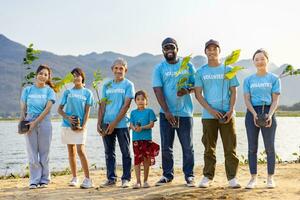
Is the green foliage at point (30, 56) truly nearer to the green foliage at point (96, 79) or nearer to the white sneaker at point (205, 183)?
the green foliage at point (96, 79)

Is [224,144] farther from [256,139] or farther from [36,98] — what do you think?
[36,98]

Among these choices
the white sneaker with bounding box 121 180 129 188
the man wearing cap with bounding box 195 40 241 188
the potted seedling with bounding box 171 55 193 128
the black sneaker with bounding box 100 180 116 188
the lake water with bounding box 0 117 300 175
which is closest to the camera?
the man wearing cap with bounding box 195 40 241 188

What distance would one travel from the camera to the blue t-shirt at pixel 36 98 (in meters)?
7.31

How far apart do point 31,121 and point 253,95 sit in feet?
11.4

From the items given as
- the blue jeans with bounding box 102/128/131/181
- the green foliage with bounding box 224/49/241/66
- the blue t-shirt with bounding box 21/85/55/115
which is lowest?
the blue jeans with bounding box 102/128/131/181

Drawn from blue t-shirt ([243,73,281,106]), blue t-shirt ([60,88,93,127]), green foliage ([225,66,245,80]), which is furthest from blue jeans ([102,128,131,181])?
blue t-shirt ([243,73,281,106])

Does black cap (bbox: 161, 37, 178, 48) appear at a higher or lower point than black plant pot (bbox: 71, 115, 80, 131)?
higher

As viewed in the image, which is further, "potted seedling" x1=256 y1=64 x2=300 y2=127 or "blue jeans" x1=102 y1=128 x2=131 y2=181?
"blue jeans" x1=102 y1=128 x2=131 y2=181

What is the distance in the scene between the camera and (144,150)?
6.89m

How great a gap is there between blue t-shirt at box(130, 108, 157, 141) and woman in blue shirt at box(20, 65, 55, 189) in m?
1.44

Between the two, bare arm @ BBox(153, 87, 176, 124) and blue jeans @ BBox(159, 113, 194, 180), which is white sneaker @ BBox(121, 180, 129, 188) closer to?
blue jeans @ BBox(159, 113, 194, 180)

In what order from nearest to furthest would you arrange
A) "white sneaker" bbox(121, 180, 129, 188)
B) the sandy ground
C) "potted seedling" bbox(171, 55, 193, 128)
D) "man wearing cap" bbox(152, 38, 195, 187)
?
the sandy ground
"potted seedling" bbox(171, 55, 193, 128)
"man wearing cap" bbox(152, 38, 195, 187)
"white sneaker" bbox(121, 180, 129, 188)

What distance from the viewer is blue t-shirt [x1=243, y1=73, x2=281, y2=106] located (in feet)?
20.8

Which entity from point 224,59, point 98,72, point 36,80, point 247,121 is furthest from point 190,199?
point 36,80
